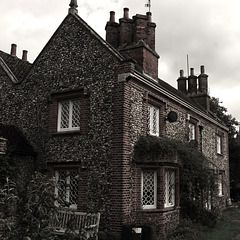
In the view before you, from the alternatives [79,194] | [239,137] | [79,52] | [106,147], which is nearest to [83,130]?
[106,147]

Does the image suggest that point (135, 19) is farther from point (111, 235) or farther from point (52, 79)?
point (111, 235)

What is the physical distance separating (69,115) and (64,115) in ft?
1.26

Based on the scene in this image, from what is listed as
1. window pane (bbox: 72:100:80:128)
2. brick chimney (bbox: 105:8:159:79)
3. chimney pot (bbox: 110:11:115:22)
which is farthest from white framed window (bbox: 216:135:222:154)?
window pane (bbox: 72:100:80:128)

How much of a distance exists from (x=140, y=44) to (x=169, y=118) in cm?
364

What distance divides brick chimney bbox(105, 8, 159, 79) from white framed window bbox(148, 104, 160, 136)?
5.87 feet

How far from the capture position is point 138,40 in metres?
15.1

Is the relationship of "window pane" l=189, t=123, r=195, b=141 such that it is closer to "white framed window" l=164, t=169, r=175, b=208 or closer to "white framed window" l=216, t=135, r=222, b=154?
"white framed window" l=164, t=169, r=175, b=208

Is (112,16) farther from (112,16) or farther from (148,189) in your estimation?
(148,189)

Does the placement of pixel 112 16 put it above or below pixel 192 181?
above

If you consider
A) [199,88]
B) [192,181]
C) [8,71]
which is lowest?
[192,181]

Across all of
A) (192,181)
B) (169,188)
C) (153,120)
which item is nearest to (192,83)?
(192,181)

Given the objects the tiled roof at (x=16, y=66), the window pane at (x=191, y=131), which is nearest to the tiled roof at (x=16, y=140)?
the tiled roof at (x=16, y=66)

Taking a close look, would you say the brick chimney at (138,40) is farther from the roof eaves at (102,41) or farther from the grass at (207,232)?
the grass at (207,232)

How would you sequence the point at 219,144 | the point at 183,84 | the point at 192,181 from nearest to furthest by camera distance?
the point at 192,181 → the point at 219,144 → the point at 183,84
